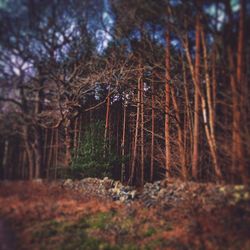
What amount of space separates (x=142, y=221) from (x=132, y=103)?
873 cm

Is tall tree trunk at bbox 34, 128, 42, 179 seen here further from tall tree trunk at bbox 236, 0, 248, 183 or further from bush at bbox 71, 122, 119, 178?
tall tree trunk at bbox 236, 0, 248, 183

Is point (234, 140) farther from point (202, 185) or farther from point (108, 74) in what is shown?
point (108, 74)

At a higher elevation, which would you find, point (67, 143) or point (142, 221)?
point (67, 143)

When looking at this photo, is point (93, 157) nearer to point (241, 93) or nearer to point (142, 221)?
point (142, 221)

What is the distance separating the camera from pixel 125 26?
14.4m

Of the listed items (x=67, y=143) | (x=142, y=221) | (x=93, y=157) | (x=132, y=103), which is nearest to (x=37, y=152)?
(x=67, y=143)

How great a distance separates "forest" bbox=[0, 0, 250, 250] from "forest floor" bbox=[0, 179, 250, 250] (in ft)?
0.19

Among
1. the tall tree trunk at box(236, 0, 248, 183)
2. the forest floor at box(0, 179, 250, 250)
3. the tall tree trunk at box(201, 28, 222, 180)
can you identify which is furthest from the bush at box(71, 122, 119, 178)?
the tall tree trunk at box(236, 0, 248, 183)

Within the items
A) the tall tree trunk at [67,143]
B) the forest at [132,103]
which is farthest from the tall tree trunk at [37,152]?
the tall tree trunk at [67,143]

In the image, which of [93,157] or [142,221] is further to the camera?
[93,157]

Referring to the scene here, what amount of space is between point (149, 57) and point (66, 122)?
302 inches

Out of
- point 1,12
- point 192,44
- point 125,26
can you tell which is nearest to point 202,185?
point 192,44

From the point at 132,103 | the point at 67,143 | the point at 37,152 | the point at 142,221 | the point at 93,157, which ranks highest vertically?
the point at 132,103

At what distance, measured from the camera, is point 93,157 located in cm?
1722
